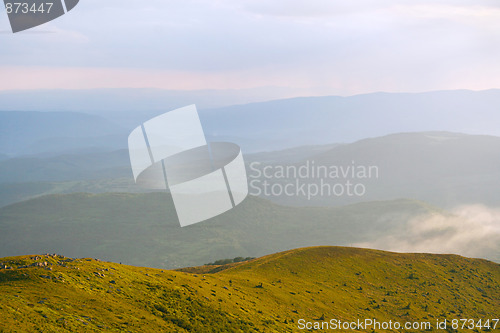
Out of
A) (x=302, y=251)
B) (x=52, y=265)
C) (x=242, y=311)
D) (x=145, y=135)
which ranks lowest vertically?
(x=302, y=251)

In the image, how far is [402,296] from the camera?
60.0 meters

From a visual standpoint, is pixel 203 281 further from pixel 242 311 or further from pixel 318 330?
pixel 318 330

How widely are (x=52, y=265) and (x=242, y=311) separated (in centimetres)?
1879

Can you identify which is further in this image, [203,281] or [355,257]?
[355,257]

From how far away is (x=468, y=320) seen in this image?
5597cm

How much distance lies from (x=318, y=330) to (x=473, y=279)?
45306mm

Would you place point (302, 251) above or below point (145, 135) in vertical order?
below

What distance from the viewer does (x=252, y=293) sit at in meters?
48.7

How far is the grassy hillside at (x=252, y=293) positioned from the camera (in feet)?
95.1

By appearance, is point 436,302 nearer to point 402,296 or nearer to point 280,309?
point 402,296

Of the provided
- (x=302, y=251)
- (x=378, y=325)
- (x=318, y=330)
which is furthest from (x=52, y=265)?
(x=302, y=251)

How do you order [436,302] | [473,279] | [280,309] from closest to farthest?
[280,309] → [436,302] → [473,279]

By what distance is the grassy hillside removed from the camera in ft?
95.1

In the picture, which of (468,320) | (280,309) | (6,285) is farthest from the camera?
(468,320)
